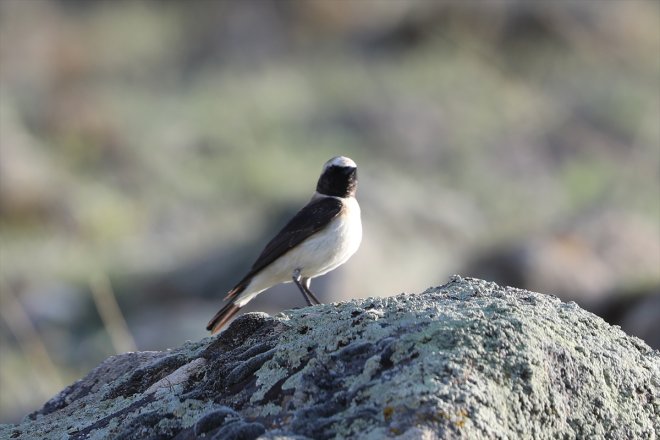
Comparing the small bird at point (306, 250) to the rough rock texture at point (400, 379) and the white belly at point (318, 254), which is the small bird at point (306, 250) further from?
the rough rock texture at point (400, 379)

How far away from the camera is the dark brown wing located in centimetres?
839

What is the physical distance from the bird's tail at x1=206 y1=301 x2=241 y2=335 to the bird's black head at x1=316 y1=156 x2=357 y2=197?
1200 millimetres

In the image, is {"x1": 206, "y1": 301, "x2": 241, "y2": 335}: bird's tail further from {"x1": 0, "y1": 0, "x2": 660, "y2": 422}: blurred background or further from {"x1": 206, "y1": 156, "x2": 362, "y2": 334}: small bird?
{"x1": 0, "y1": 0, "x2": 660, "y2": 422}: blurred background

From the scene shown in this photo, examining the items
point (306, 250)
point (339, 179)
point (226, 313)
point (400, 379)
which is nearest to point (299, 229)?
point (306, 250)

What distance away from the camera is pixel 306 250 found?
8320mm

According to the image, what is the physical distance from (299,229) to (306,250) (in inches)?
8.7

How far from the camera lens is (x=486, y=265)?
1334cm

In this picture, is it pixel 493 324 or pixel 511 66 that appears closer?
pixel 493 324

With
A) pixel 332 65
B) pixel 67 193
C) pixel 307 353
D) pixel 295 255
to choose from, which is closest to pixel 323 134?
pixel 332 65

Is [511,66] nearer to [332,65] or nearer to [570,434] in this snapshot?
[332,65]

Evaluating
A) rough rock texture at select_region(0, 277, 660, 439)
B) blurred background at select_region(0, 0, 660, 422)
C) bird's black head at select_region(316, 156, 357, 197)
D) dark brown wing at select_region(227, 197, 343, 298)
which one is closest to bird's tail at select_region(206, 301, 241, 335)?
dark brown wing at select_region(227, 197, 343, 298)

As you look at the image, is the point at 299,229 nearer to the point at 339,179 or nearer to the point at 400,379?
the point at 339,179

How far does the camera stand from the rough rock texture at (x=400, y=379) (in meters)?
3.86

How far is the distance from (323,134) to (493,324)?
18370 mm
